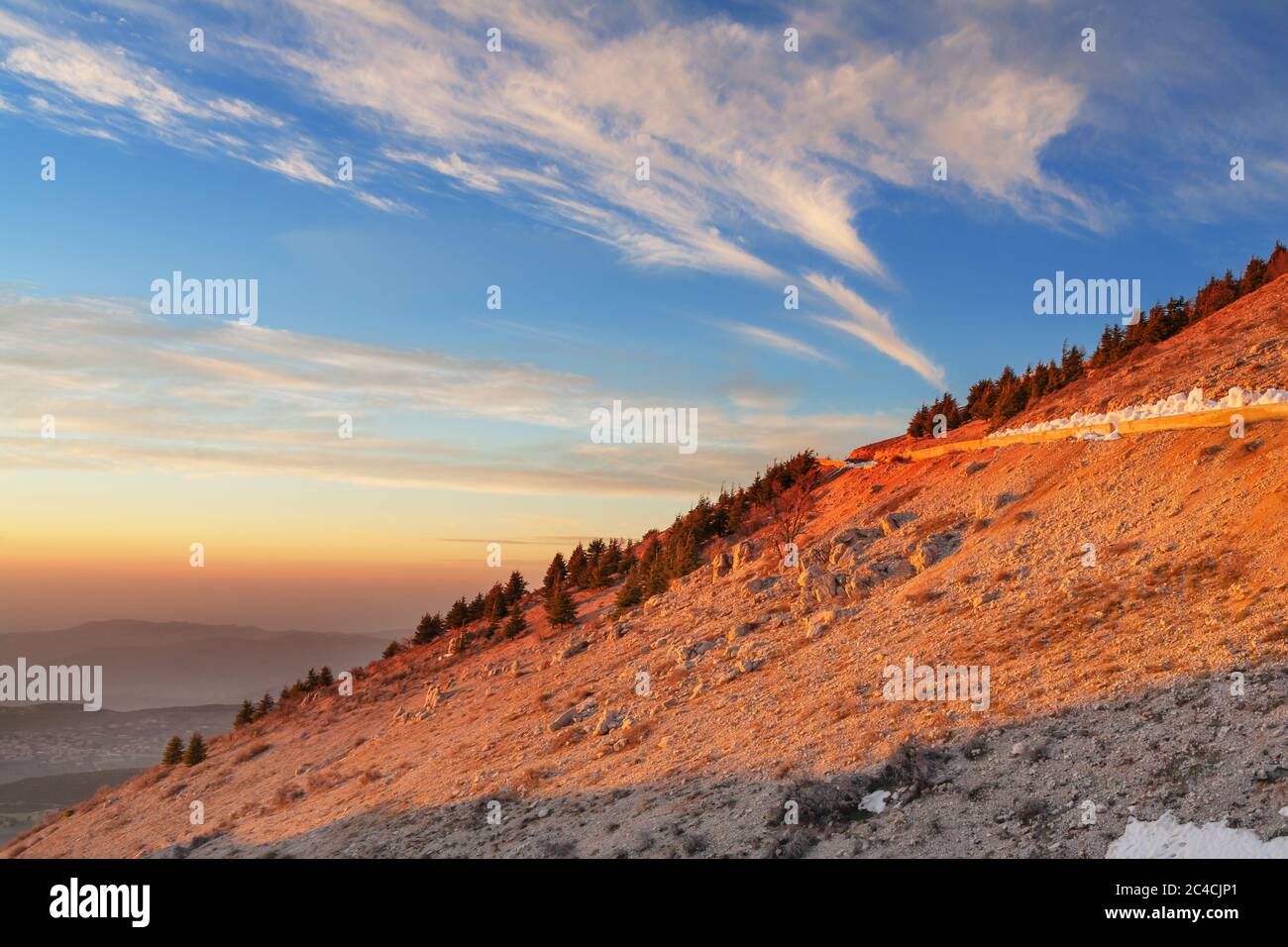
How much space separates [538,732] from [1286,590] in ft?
72.3

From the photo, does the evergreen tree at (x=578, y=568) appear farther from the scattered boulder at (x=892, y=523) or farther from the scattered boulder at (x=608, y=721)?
the scattered boulder at (x=608, y=721)

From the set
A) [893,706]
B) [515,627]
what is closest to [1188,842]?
[893,706]

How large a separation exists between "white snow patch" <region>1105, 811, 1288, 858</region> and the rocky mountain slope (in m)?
0.24

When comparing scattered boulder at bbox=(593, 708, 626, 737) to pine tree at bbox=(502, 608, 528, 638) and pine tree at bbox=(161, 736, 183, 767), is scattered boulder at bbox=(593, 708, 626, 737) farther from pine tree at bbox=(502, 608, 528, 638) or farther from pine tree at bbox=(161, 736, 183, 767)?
pine tree at bbox=(161, 736, 183, 767)

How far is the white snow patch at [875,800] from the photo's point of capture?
13.4 m

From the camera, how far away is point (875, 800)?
13.6m

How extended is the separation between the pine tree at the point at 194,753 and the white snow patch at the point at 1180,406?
53.4 meters

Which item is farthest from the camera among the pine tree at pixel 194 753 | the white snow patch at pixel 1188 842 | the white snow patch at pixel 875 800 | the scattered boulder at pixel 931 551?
the pine tree at pixel 194 753

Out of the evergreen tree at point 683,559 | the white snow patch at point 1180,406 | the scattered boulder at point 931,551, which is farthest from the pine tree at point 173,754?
the white snow patch at point 1180,406

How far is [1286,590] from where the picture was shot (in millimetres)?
16297

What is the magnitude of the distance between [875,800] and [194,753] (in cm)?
4699

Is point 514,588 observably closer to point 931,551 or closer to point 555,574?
point 555,574
